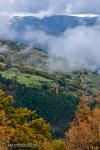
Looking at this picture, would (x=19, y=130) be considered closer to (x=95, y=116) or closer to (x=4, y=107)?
(x=4, y=107)

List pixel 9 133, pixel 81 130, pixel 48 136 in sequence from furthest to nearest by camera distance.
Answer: pixel 48 136
pixel 81 130
pixel 9 133

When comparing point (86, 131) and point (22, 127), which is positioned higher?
point (86, 131)

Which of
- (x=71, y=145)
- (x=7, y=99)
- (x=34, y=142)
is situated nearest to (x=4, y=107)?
(x=7, y=99)

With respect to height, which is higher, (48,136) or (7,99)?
(7,99)

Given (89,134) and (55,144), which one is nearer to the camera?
(89,134)

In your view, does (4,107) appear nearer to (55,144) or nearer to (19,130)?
(19,130)

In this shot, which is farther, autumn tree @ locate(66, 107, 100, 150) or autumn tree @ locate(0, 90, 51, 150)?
autumn tree @ locate(0, 90, 51, 150)

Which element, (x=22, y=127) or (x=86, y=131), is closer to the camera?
(x=86, y=131)

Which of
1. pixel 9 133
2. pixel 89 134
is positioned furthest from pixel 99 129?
pixel 9 133

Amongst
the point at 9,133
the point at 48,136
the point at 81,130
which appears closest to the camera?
the point at 9,133

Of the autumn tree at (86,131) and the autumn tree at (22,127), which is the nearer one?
the autumn tree at (86,131)
